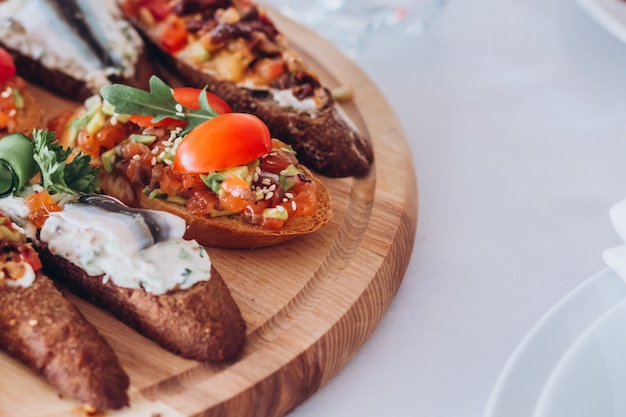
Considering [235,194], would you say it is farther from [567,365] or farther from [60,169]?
[567,365]

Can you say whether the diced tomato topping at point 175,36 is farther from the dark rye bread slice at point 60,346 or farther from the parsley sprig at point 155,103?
the dark rye bread slice at point 60,346

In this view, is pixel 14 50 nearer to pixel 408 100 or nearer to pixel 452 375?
pixel 408 100

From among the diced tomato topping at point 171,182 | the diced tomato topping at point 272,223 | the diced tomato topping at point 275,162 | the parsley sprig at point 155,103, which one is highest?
the parsley sprig at point 155,103

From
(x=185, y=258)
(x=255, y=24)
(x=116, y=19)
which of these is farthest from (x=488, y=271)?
(x=116, y=19)

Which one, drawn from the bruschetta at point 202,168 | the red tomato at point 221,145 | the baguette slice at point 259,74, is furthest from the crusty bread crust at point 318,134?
the red tomato at point 221,145

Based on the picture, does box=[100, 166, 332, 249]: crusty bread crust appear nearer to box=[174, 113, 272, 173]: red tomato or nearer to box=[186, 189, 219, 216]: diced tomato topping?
box=[186, 189, 219, 216]: diced tomato topping

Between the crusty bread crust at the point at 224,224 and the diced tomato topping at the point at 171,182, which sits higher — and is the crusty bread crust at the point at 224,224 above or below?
below

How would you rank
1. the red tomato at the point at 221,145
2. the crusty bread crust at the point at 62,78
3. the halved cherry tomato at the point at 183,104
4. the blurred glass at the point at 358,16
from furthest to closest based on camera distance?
the blurred glass at the point at 358,16 → the crusty bread crust at the point at 62,78 → the halved cherry tomato at the point at 183,104 → the red tomato at the point at 221,145
